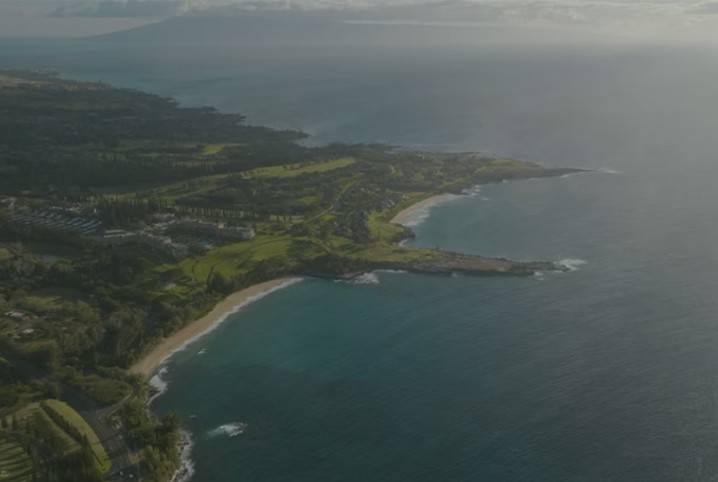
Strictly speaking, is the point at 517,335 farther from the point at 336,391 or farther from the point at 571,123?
the point at 571,123

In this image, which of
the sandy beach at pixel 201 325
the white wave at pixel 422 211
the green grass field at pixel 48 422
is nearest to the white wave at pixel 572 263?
the white wave at pixel 422 211

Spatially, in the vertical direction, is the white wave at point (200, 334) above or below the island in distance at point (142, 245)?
below

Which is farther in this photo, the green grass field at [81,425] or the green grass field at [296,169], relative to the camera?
the green grass field at [296,169]

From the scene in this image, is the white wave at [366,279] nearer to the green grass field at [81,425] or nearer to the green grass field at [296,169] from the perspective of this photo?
the green grass field at [81,425]

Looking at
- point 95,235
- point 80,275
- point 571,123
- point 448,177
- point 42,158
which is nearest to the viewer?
point 80,275

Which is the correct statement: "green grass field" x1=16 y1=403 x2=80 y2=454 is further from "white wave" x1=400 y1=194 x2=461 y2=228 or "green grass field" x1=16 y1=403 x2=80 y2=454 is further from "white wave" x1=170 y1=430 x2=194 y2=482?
"white wave" x1=400 y1=194 x2=461 y2=228

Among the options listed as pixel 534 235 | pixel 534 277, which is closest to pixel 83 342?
pixel 534 277
